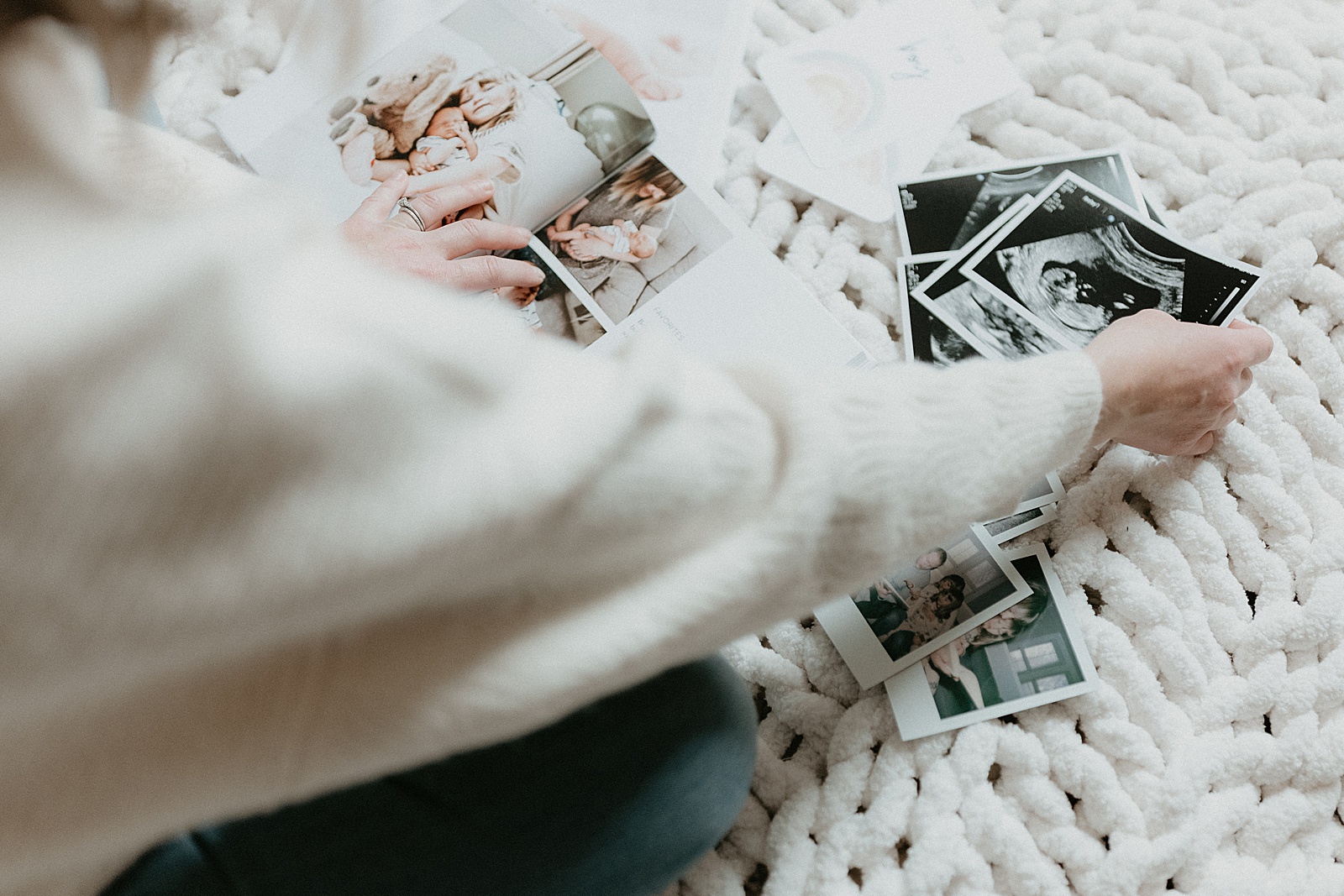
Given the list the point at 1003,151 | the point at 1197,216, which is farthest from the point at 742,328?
the point at 1197,216

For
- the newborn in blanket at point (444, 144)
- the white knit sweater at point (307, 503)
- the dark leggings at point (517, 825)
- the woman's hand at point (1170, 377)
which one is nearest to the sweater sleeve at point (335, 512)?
the white knit sweater at point (307, 503)

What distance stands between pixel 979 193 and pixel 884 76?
6.1 inches

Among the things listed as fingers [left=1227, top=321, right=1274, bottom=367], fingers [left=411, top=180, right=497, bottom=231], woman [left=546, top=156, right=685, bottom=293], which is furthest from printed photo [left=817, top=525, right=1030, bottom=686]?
fingers [left=411, top=180, right=497, bottom=231]

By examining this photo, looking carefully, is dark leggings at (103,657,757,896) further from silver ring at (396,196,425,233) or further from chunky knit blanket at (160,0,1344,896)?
silver ring at (396,196,425,233)

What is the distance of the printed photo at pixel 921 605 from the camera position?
709mm

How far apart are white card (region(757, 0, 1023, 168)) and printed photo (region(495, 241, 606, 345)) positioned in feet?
0.86

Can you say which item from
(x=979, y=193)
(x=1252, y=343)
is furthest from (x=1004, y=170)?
(x=1252, y=343)

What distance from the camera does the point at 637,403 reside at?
0.33 meters

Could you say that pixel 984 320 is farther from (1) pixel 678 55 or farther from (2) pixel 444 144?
(2) pixel 444 144

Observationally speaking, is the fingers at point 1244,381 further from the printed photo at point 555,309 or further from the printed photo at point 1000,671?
the printed photo at point 555,309

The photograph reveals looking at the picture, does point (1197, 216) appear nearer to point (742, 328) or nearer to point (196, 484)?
point (742, 328)

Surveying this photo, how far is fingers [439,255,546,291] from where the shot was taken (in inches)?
29.4

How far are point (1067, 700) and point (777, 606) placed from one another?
387 millimetres

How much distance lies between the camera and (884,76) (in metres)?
0.86
